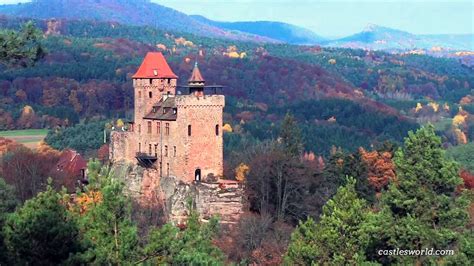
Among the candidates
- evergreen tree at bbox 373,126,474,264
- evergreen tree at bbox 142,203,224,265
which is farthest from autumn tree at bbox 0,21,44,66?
evergreen tree at bbox 373,126,474,264

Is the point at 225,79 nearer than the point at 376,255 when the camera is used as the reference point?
No

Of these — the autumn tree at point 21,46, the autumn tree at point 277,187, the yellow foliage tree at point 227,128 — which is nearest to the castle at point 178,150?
the autumn tree at point 277,187

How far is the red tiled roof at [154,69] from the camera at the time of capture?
56.8 metres

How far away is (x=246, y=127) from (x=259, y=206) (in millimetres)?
53728

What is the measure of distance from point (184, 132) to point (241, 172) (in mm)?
7302

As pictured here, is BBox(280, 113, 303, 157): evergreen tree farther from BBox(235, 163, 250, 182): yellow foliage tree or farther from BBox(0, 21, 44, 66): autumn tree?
BBox(0, 21, 44, 66): autumn tree

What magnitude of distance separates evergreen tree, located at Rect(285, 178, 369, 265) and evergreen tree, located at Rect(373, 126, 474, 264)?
3.41 feet

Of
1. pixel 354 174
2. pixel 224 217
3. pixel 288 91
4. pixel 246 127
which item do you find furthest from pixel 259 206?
pixel 288 91

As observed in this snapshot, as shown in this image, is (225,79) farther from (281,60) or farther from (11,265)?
(11,265)

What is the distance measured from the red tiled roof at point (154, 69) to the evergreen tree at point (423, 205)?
2875 centimetres

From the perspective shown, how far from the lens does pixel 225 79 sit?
538ft

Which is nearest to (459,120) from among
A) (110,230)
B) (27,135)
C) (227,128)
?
(227,128)

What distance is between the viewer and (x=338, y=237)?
31.2 meters

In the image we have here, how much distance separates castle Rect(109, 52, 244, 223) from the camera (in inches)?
2004
